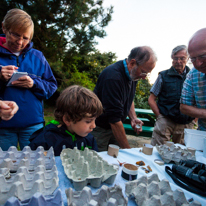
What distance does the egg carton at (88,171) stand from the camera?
2.99 feet

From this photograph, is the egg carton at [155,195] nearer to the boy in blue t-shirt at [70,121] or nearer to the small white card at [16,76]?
the boy in blue t-shirt at [70,121]

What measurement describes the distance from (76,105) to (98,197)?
0.77 metres

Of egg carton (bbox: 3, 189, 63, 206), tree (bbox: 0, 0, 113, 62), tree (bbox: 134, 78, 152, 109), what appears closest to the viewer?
egg carton (bbox: 3, 189, 63, 206)

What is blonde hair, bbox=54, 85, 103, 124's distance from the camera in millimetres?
1360

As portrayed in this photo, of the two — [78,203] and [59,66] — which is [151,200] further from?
[59,66]

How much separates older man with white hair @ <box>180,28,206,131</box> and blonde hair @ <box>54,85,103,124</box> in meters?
1.23

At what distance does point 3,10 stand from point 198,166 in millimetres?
6318

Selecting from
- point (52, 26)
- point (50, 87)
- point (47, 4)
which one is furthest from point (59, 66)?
point (50, 87)

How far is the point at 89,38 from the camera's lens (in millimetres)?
6270

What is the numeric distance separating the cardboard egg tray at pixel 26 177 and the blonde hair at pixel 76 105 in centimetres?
39

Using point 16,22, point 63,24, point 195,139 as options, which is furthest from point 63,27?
point 195,139

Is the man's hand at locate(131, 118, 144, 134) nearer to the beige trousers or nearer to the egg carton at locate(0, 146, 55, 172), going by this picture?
the beige trousers

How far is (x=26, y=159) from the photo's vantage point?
982 mm

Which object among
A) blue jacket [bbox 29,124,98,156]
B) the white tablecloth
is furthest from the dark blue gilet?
blue jacket [bbox 29,124,98,156]
